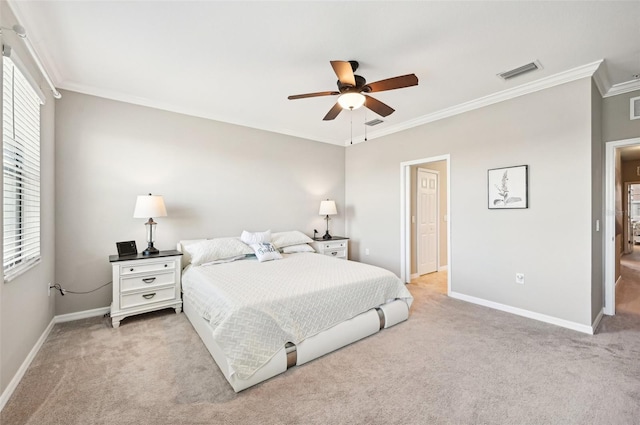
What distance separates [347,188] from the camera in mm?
5535

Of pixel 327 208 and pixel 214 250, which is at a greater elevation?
pixel 327 208

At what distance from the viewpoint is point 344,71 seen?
220cm

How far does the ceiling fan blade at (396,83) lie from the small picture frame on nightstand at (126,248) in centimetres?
313

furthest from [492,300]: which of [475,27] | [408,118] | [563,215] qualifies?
[475,27]

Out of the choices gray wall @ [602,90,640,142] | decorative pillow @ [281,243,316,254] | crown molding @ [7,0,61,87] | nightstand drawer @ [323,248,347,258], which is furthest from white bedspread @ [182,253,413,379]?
gray wall @ [602,90,640,142]

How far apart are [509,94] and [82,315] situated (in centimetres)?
552

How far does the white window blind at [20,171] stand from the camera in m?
1.90

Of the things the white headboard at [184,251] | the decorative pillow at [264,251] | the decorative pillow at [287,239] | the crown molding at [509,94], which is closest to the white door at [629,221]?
the crown molding at [509,94]

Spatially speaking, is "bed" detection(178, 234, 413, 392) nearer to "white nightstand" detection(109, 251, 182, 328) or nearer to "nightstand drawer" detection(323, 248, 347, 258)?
"white nightstand" detection(109, 251, 182, 328)

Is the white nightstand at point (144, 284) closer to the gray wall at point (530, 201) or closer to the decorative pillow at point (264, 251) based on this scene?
the decorative pillow at point (264, 251)

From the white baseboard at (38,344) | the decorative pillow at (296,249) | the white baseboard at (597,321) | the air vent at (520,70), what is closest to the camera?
the white baseboard at (38,344)

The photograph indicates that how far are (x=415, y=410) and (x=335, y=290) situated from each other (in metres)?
1.03

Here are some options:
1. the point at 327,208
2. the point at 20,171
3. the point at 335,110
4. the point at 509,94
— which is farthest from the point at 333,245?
the point at 20,171

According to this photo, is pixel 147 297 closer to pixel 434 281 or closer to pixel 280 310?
pixel 280 310
